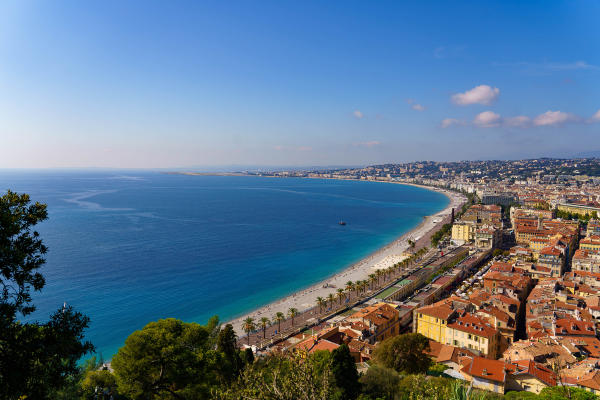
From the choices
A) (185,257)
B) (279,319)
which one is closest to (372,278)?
(279,319)

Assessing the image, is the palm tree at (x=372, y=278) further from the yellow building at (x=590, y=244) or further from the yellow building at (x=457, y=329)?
the yellow building at (x=590, y=244)

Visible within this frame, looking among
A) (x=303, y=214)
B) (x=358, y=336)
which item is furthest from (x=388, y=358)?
(x=303, y=214)

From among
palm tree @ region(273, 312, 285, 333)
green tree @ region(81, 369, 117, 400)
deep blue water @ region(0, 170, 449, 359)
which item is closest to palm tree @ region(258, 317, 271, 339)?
palm tree @ region(273, 312, 285, 333)

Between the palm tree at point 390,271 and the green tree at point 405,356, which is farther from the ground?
the green tree at point 405,356

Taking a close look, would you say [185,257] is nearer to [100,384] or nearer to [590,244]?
[100,384]

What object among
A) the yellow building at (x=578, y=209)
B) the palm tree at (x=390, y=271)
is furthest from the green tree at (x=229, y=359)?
the yellow building at (x=578, y=209)
